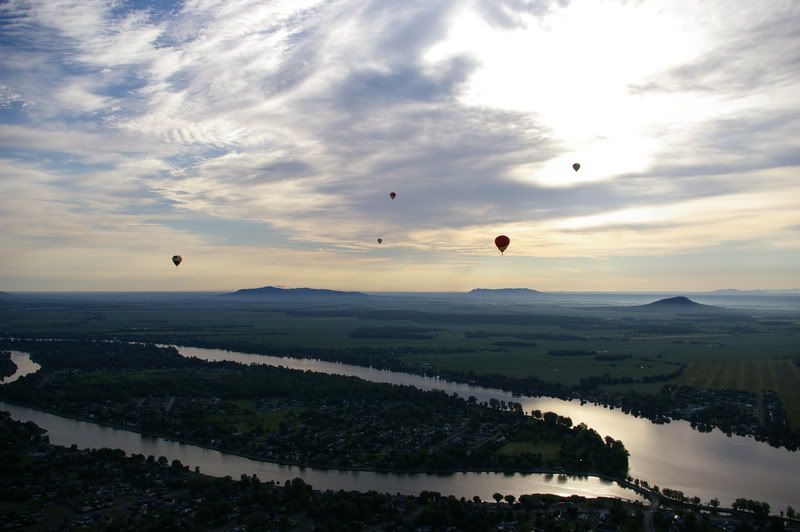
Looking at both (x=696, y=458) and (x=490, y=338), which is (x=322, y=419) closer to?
(x=696, y=458)

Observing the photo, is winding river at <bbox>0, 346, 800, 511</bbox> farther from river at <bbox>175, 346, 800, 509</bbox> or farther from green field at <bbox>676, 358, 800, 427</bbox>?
green field at <bbox>676, 358, 800, 427</bbox>

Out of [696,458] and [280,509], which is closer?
[280,509]

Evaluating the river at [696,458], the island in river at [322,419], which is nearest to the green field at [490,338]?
the river at [696,458]

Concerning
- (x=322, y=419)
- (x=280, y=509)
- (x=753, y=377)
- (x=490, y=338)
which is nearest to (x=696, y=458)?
(x=322, y=419)

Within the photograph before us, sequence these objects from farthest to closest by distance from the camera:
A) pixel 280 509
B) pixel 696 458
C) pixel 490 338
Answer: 1. pixel 490 338
2. pixel 696 458
3. pixel 280 509

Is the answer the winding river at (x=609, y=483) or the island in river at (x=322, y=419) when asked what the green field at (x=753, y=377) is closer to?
the winding river at (x=609, y=483)

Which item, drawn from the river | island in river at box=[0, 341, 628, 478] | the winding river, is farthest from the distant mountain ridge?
island in river at box=[0, 341, 628, 478]
